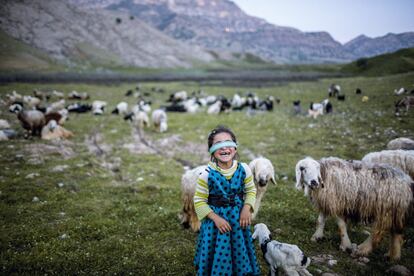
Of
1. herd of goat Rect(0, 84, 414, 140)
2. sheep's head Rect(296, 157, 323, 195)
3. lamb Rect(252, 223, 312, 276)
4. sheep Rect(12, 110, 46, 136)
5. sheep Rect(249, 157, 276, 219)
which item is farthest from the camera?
herd of goat Rect(0, 84, 414, 140)

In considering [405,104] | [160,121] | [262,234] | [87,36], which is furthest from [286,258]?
[87,36]

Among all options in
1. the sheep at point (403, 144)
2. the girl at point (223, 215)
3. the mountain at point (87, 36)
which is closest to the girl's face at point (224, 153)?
the girl at point (223, 215)

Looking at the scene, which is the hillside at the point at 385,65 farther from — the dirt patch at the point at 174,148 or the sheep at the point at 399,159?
the sheep at the point at 399,159

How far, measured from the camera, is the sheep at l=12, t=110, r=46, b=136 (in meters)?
16.9

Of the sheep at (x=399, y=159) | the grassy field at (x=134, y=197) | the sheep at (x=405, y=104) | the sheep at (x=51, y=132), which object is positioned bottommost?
the grassy field at (x=134, y=197)

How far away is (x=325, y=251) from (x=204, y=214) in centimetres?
385

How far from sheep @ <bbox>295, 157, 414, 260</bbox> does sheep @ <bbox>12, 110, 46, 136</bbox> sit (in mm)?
16850

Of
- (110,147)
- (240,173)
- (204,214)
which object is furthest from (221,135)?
(110,147)

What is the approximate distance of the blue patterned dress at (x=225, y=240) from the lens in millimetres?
4172

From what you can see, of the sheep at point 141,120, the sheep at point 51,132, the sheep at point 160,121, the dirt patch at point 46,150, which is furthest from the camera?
the sheep at point 141,120

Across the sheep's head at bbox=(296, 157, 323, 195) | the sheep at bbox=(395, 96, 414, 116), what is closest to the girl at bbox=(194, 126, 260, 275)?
the sheep's head at bbox=(296, 157, 323, 195)

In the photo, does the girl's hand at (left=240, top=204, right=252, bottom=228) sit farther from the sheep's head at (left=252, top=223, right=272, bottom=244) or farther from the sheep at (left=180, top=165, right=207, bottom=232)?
the sheep at (left=180, top=165, right=207, bottom=232)

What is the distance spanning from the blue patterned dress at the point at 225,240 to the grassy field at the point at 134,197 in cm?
172

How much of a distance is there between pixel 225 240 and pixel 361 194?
3.76 metres
